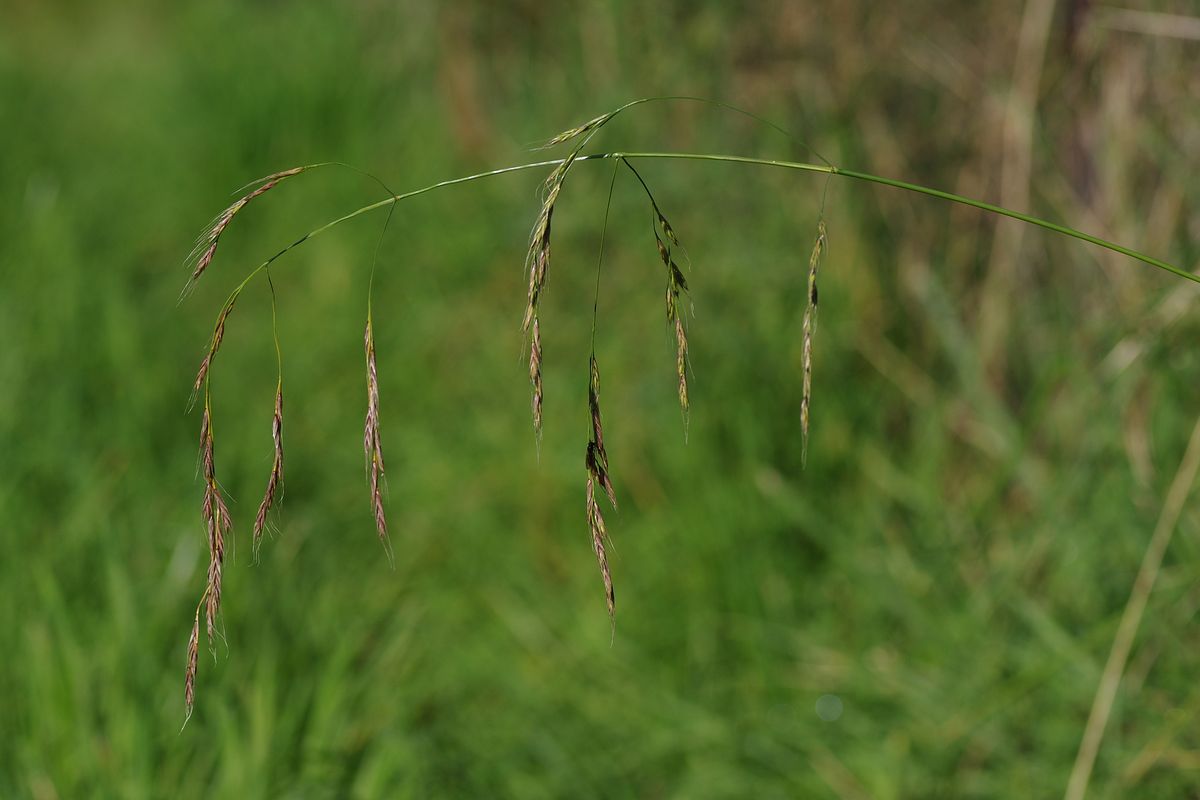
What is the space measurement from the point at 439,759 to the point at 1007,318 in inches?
50.2

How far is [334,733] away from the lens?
1.65m

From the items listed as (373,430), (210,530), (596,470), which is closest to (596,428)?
(596,470)

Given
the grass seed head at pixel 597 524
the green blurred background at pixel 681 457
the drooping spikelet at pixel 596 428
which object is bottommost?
the green blurred background at pixel 681 457

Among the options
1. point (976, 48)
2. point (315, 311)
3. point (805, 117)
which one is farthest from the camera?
point (315, 311)

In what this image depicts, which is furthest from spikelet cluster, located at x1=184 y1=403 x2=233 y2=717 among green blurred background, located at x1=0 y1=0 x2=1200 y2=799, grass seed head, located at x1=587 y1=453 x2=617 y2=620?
green blurred background, located at x1=0 y1=0 x2=1200 y2=799

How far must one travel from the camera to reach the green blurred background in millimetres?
1614

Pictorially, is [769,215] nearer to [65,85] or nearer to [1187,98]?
[1187,98]

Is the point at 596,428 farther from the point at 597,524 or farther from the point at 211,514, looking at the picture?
the point at 211,514

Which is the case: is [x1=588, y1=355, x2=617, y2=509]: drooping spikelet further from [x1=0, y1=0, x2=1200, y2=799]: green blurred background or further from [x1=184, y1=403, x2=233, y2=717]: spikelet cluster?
[x1=0, y1=0, x2=1200, y2=799]: green blurred background

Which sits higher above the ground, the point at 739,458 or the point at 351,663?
the point at 739,458

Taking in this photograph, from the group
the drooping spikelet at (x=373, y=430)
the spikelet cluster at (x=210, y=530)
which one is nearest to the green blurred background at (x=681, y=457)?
the spikelet cluster at (x=210, y=530)

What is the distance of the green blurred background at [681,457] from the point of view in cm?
161

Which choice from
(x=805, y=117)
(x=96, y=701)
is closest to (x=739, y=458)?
(x=805, y=117)

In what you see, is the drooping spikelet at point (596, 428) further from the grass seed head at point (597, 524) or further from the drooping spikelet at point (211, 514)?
the drooping spikelet at point (211, 514)
